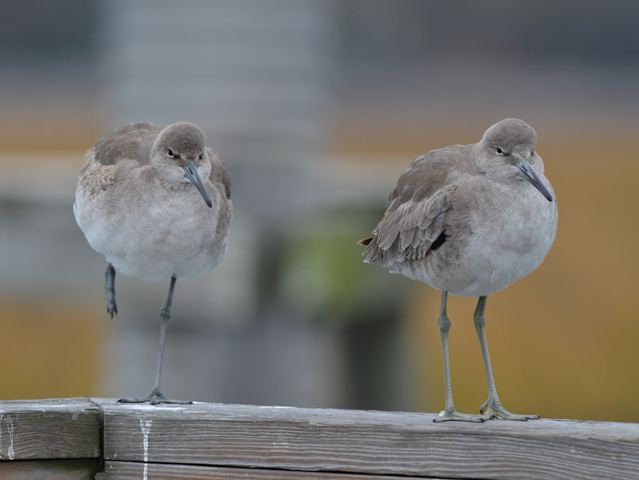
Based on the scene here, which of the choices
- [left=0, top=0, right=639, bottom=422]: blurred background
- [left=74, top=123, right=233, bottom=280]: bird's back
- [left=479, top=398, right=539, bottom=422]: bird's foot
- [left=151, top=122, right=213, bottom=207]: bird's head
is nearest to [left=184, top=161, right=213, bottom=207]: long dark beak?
[left=151, top=122, right=213, bottom=207]: bird's head

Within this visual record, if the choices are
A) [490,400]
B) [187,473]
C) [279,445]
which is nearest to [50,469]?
[187,473]

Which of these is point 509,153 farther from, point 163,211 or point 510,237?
point 163,211

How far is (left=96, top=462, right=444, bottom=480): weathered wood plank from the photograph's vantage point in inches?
201

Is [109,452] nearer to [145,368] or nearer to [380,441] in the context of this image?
[380,441]

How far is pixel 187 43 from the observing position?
11.4 m

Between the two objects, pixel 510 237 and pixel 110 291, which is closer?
pixel 510 237

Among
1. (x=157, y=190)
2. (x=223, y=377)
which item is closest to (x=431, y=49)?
(x=223, y=377)

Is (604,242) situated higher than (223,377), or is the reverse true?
(604,242)

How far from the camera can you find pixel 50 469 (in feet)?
16.8

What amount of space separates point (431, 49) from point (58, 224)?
65.6 feet

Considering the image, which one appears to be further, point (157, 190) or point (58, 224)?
point (58, 224)

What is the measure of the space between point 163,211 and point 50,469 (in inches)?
68.0

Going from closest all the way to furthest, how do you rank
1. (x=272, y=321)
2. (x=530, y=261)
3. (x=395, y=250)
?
(x=530, y=261) → (x=395, y=250) → (x=272, y=321)

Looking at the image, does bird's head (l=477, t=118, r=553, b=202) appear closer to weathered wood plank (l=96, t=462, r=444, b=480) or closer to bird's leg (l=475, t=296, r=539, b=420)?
bird's leg (l=475, t=296, r=539, b=420)
